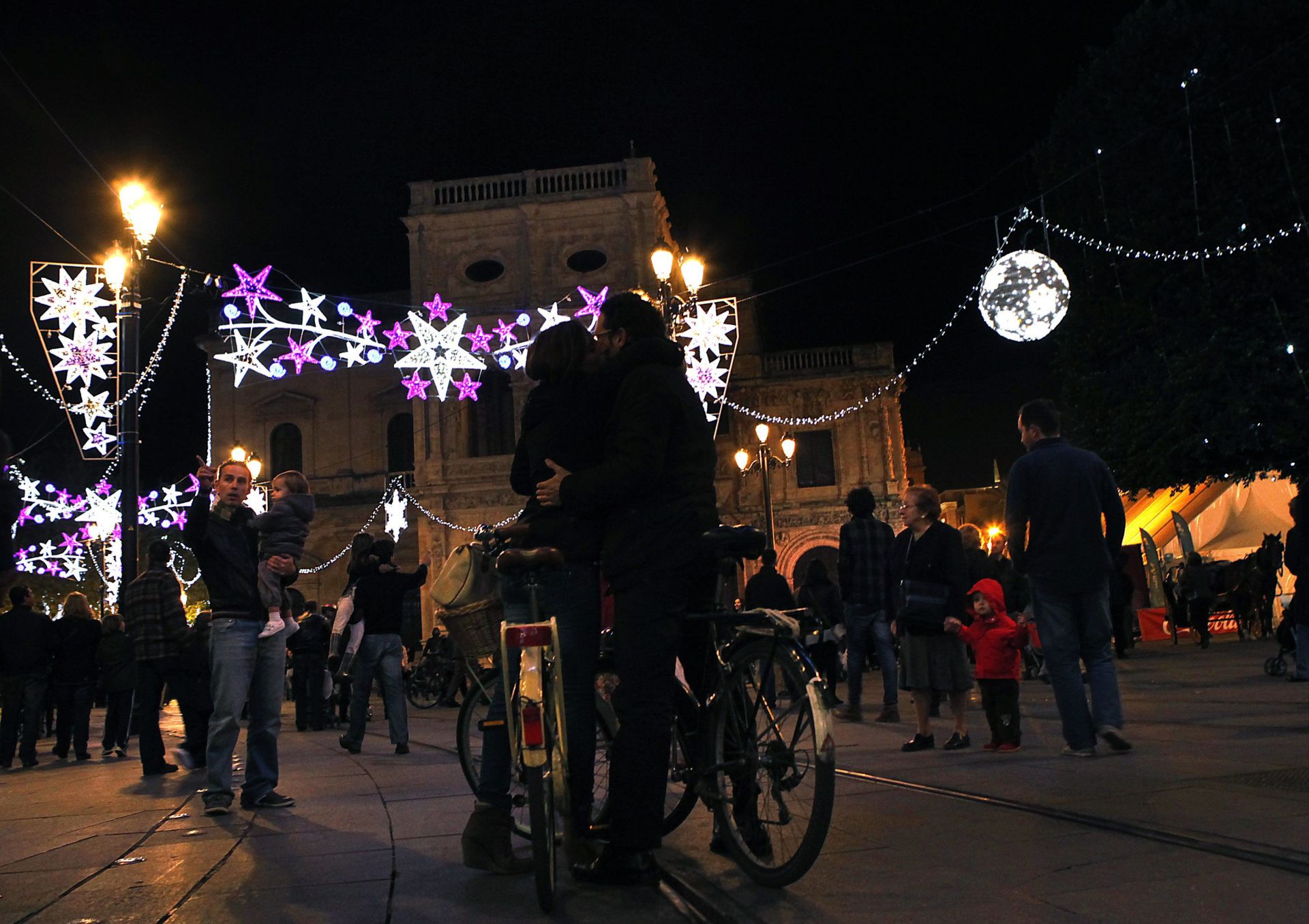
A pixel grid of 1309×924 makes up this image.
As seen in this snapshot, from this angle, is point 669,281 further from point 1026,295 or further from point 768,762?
point 768,762

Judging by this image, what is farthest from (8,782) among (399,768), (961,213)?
(961,213)

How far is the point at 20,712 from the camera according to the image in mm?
11398

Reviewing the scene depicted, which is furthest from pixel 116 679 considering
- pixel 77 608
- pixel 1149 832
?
pixel 1149 832

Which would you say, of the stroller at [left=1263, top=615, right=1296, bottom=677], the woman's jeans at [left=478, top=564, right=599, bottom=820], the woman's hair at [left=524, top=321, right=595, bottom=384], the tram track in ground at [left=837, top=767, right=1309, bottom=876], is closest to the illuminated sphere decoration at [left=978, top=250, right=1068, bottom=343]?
the stroller at [left=1263, top=615, right=1296, bottom=677]

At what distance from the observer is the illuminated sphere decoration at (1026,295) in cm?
1080

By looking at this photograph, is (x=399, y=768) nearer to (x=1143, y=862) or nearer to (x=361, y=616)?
(x=361, y=616)

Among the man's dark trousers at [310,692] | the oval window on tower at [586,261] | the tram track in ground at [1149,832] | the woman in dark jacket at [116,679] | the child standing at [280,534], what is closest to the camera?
the tram track in ground at [1149,832]

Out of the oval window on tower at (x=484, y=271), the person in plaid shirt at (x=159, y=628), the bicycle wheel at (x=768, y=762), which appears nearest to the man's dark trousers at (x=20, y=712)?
the person in plaid shirt at (x=159, y=628)

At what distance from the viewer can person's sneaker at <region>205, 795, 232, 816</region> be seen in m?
5.58

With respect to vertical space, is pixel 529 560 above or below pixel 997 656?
above

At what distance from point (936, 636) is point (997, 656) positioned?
0.43 meters

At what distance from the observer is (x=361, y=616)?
9969mm

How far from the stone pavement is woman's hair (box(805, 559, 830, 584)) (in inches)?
197

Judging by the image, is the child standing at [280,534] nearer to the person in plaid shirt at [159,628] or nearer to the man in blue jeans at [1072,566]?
the person in plaid shirt at [159,628]
